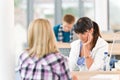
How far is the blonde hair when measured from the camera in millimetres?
2137

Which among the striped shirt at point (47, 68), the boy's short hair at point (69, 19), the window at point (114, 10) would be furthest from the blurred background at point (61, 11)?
the striped shirt at point (47, 68)

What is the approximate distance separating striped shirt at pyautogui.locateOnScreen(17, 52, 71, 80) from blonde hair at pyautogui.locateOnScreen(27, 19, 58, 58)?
0.13ft

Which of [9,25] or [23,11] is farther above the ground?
[23,11]

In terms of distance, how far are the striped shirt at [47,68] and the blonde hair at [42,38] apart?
0.13 feet

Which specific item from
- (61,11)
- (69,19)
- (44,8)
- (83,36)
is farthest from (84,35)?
(44,8)

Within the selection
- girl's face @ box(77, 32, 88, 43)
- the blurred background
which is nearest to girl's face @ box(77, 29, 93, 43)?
girl's face @ box(77, 32, 88, 43)

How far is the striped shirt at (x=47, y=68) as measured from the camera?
212 cm

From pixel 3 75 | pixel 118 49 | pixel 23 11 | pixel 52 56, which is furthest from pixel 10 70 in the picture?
pixel 23 11

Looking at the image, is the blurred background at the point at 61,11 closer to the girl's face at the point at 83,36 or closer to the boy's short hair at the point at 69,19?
the boy's short hair at the point at 69,19

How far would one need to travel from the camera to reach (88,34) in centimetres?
322

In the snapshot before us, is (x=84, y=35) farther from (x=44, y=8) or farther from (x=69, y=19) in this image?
(x=44, y=8)

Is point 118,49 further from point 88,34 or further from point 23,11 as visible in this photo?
point 23,11

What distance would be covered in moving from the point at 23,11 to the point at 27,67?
646cm

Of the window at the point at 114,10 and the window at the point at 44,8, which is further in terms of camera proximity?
the window at the point at 44,8
